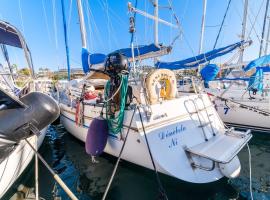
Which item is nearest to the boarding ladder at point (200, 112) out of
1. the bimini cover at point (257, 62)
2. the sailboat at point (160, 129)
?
the sailboat at point (160, 129)

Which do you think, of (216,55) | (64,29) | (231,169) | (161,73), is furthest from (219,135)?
(64,29)

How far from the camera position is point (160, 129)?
3.62m

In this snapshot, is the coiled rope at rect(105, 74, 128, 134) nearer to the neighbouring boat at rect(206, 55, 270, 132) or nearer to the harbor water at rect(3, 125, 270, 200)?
the harbor water at rect(3, 125, 270, 200)

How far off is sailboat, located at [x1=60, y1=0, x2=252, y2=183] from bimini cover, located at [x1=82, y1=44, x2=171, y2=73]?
131cm

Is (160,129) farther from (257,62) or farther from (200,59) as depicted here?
(257,62)

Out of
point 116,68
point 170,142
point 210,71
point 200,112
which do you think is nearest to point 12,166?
point 116,68

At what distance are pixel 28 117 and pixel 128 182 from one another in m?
2.27

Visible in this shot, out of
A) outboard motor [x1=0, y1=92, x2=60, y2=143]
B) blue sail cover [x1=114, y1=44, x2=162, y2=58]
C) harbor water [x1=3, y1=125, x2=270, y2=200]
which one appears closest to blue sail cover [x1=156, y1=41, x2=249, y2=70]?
blue sail cover [x1=114, y1=44, x2=162, y2=58]

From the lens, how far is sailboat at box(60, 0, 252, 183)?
11.4 feet

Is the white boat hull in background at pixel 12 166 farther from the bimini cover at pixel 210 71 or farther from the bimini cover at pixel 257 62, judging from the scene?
the bimini cover at pixel 257 62

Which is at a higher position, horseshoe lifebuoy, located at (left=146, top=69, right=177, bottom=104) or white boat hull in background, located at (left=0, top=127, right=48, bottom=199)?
horseshoe lifebuoy, located at (left=146, top=69, right=177, bottom=104)

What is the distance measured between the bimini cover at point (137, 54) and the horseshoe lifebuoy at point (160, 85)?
1591 millimetres

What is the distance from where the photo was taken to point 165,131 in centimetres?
364

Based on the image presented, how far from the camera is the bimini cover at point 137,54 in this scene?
5.71 m
